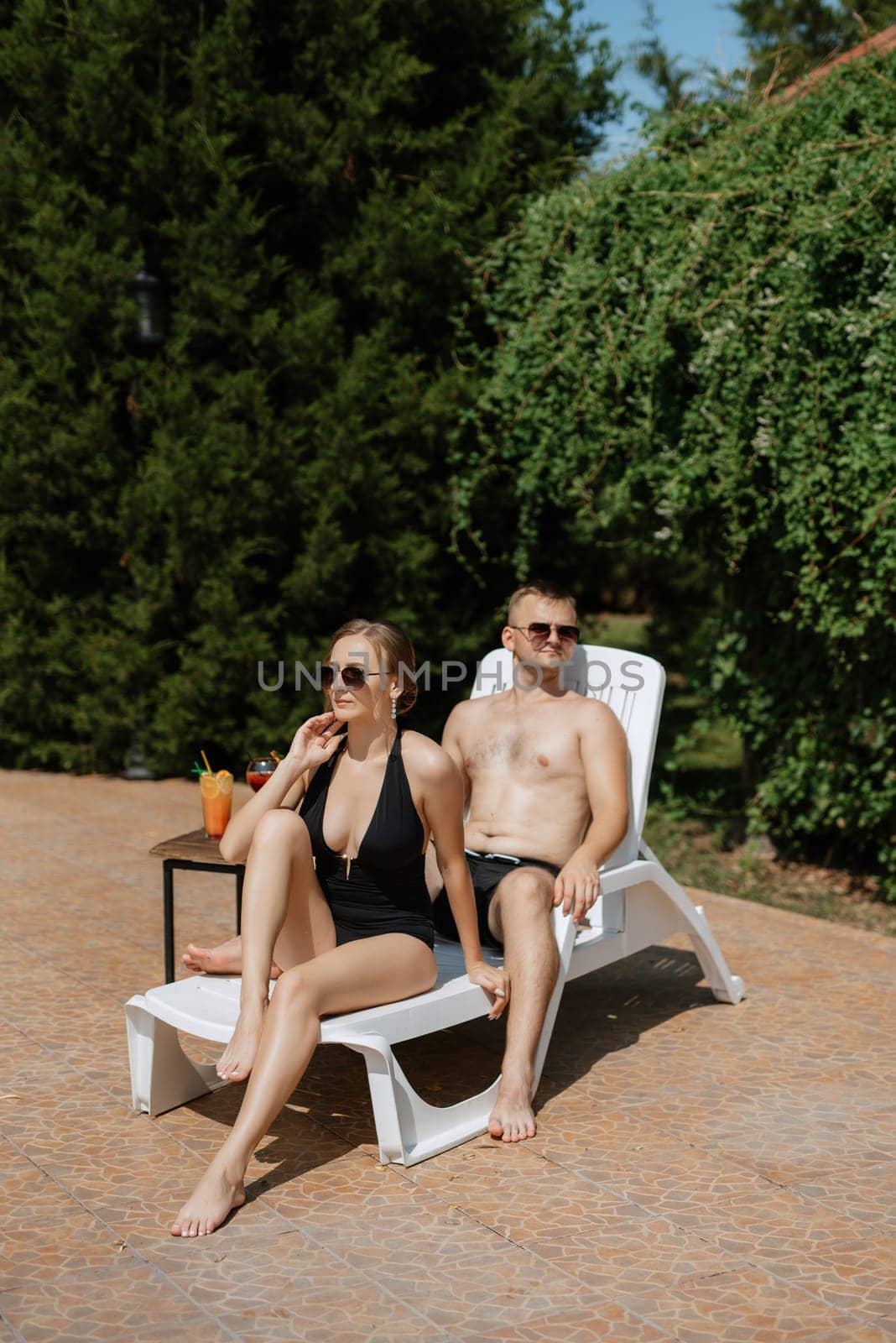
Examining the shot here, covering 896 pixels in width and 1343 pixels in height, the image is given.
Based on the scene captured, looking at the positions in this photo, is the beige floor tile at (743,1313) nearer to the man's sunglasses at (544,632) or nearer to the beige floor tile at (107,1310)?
the beige floor tile at (107,1310)

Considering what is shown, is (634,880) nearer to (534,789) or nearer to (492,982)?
(534,789)

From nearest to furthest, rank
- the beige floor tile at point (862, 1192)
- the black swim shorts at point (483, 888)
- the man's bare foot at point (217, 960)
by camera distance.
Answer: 1. the beige floor tile at point (862, 1192)
2. the man's bare foot at point (217, 960)
3. the black swim shorts at point (483, 888)

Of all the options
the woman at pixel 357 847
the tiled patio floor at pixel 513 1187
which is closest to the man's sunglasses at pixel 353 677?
the woman at pixel 357 847

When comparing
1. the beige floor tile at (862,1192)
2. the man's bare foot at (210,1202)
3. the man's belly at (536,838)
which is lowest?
the beige floor tile at (862,1192)

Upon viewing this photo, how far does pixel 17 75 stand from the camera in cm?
836

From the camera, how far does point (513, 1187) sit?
10.4ft

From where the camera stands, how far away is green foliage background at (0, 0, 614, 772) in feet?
26.7

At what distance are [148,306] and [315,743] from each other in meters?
5.35

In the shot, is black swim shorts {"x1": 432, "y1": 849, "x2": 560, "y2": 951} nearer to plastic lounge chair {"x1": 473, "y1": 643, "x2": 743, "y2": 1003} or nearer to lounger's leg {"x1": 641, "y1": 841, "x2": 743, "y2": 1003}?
plastic lounge chair {"x1": 473, "y1": 643, "x2": 743, "y2": 1003}

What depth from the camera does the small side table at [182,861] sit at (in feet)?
13.6

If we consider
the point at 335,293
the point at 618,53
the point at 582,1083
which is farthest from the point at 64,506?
the point at 582,1083

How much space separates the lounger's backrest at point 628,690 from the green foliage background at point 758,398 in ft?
5.16

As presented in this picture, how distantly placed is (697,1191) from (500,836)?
130 cm

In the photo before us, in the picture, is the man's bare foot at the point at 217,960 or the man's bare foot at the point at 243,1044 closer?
the man's bare foot at the point at 243,1044
